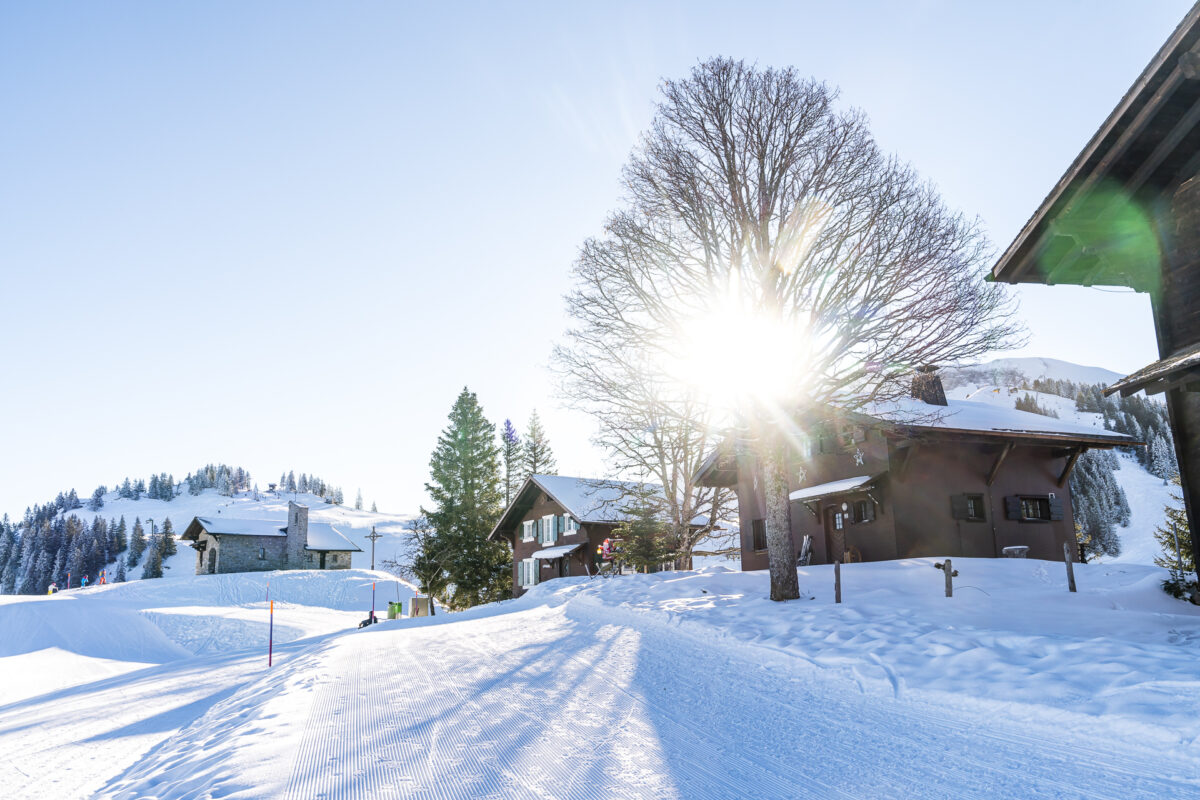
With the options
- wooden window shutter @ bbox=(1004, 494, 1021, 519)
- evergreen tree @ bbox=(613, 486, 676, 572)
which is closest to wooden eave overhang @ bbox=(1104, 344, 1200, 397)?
wooden window shutter @ bbox=(1004, 494, 1021, 519)

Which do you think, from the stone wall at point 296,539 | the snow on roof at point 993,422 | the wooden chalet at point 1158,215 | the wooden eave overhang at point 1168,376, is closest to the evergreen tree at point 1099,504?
the snow on roof at point 993,422

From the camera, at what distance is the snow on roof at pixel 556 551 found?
109ft

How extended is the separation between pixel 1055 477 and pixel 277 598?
1958 inches

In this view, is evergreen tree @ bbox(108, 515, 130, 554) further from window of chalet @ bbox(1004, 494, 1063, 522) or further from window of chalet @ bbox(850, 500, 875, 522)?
window of chalet @ bbox(1004, 494, 1063, 522)

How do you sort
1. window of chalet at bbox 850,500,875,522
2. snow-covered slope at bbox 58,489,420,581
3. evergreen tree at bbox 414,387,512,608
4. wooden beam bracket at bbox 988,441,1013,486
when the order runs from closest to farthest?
wooden beam bracket at bbox 988,441,1013,486 < window of chalet at bbox 850,500,875,522 < evergreen tree at bbox 414,387,512,608 < snow-covered slope at bbox 58,489,420,581

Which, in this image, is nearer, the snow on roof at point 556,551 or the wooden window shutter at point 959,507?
the wooden window shutter at point 959,507

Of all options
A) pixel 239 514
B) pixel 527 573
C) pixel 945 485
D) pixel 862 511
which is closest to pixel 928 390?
pixel 945 485

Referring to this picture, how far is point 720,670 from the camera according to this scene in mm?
7973

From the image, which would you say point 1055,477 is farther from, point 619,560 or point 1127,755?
point 1127,755

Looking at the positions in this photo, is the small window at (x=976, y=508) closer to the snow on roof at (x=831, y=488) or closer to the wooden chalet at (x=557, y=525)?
the snow on roof at (x=831, y=488)

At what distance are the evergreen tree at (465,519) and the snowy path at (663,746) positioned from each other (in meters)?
34.1

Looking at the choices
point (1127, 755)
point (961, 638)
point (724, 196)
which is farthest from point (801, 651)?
point (724, 196)

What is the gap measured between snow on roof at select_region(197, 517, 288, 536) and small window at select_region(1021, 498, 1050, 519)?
5857 cm

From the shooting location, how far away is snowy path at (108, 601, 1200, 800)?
13.9 feet
